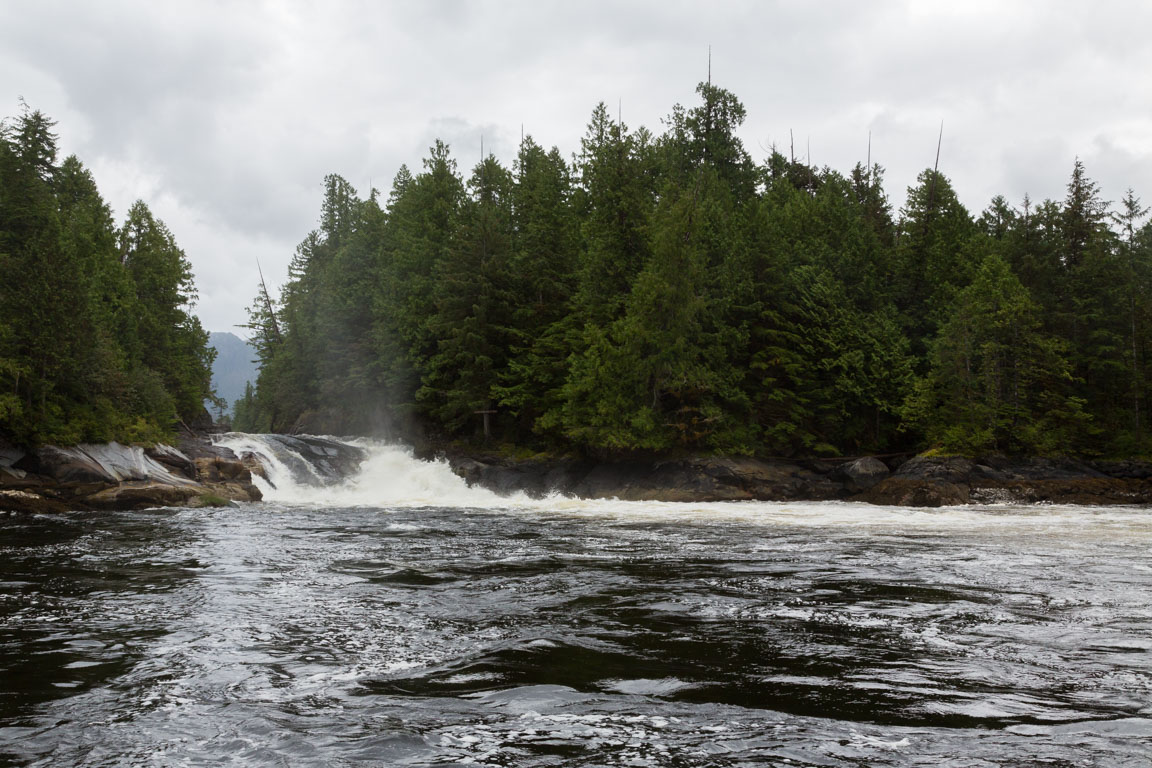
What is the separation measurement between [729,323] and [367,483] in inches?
866

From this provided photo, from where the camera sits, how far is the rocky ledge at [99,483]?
27672 mm

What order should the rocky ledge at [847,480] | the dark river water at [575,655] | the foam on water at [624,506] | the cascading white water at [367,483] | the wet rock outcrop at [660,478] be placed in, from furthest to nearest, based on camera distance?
the wet rock outcrop at [660,478] → the cascading white water at [367,483] → the rocky ledge at [847,480] → the foam on water at [624,506] → the dark river water at [575,655]

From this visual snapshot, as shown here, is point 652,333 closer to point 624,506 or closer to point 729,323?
point 729,323

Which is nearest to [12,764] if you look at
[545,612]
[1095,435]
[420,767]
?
[420,767]

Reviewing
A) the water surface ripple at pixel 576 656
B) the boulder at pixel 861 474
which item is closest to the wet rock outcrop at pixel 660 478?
the boulder at pixel 861 474

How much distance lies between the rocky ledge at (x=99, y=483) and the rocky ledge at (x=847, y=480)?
14.9 metres

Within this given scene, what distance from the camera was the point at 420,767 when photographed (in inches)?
213

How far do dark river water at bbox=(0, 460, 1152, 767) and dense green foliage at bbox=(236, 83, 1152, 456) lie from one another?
79.8 feet

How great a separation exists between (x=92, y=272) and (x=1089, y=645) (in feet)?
158

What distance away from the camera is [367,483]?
43188 mm

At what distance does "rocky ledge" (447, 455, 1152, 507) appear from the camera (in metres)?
35.8

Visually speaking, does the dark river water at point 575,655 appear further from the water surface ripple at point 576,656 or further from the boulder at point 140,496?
the boulder at point 140,496

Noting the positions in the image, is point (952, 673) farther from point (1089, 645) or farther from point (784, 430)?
point (784, 430)

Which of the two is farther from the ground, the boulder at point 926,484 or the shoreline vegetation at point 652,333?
the shoreline vegetation at point 652,333
